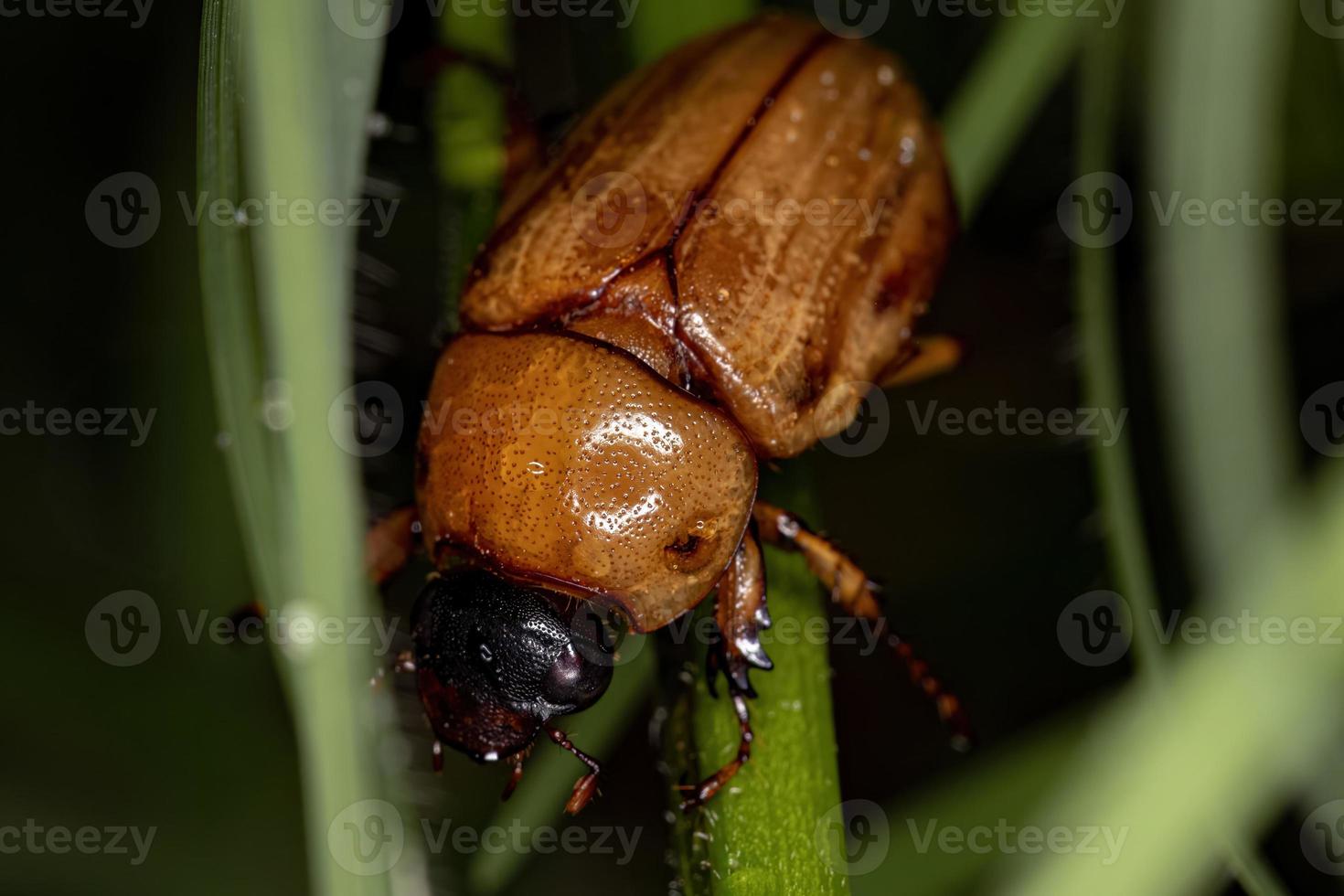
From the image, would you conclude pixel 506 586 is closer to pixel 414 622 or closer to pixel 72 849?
pixel 414 622

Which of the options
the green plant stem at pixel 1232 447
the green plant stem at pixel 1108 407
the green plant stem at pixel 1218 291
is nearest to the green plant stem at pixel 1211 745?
the green plant stem at pixel 1232 447

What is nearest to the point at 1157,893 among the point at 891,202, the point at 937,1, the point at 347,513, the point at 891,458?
Result: the point at 347,513

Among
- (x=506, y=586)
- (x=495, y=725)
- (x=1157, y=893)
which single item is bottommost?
(x=495, y=725)

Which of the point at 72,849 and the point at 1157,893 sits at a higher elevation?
Result: the point at 1157,893

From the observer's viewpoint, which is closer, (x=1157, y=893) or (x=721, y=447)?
(x=1157, y=893)

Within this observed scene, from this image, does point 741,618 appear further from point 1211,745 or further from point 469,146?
point 469,146

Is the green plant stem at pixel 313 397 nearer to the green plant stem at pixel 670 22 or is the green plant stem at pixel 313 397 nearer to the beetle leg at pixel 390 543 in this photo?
the beetle leg at pixel 390 543

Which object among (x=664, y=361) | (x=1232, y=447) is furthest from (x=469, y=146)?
(x=1232, y=447)
